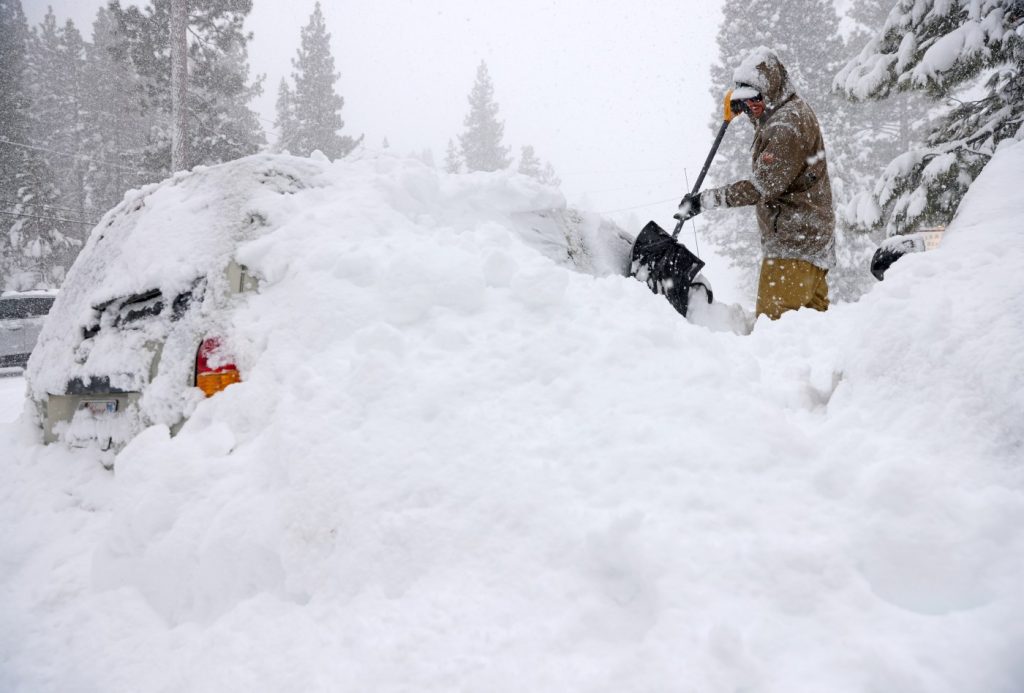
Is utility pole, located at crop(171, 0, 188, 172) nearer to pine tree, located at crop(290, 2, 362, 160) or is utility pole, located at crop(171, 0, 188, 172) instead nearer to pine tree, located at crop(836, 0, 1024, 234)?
pine tree, located at crop(290, 2, 362, 160)

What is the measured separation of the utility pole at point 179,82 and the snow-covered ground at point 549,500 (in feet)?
43.1

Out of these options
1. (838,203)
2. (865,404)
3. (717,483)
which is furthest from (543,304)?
(838,203)

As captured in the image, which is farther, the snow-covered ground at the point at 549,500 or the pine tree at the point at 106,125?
the pine tree at the point at 106,125

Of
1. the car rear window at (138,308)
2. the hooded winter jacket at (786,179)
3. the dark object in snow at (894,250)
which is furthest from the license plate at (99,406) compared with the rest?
the dark object in snow at (894,250)

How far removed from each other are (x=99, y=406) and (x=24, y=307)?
40.2 feet

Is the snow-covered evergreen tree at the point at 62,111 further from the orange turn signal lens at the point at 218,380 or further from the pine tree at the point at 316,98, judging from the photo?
the orange turn signal lens at the point at 218,380

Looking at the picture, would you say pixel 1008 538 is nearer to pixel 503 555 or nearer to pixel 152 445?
pixel 503 555

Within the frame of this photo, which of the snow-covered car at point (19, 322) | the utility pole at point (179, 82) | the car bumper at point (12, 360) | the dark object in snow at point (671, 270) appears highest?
the utility pole at point (179, 82)

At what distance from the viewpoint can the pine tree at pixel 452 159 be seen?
3995 centimetres

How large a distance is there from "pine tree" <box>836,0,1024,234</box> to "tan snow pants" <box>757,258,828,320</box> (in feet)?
12.7

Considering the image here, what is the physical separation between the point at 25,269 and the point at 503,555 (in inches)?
1186

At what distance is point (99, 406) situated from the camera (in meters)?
3.01

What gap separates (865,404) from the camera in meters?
1.92

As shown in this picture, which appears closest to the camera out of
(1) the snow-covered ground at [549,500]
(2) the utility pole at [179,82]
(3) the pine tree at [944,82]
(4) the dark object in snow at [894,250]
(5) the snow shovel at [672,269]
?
(1) the snow-covered ground at [549,500]
